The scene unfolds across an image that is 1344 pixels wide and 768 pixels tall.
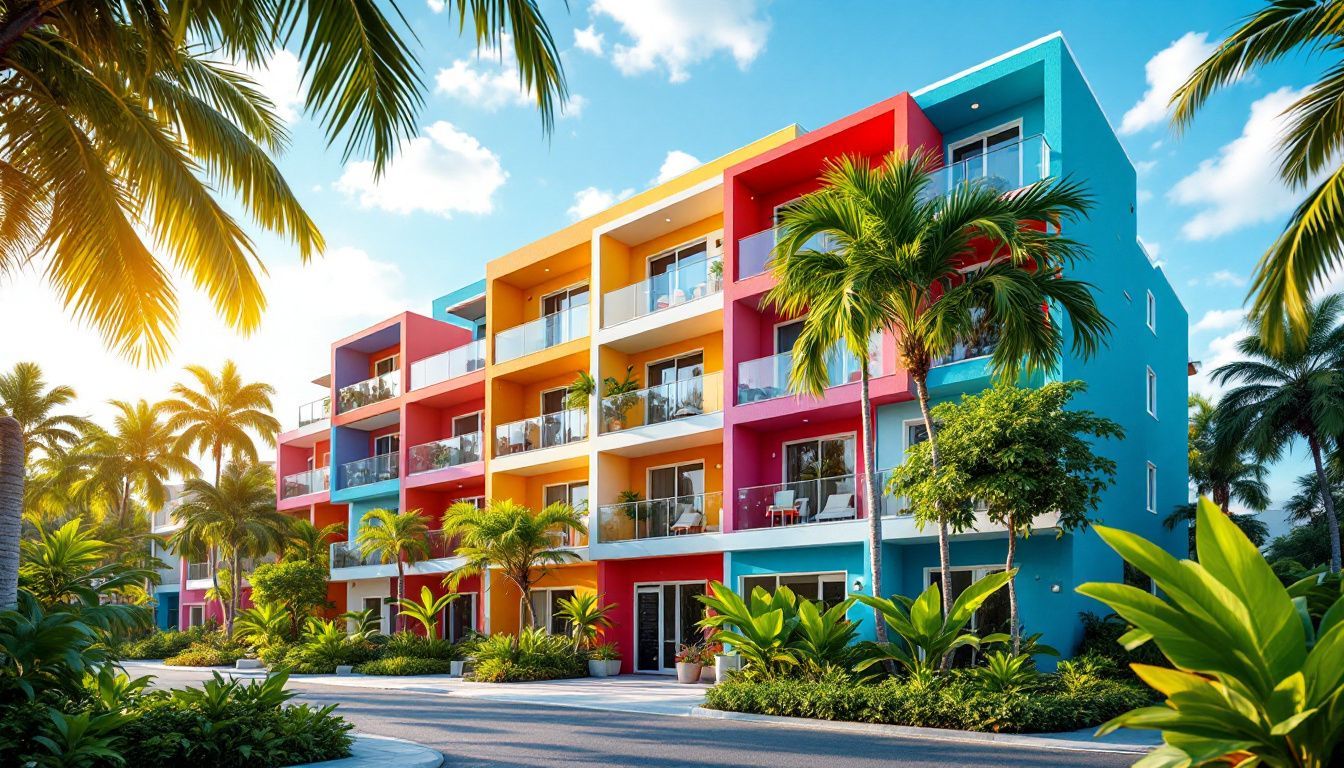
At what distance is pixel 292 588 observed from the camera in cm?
3269

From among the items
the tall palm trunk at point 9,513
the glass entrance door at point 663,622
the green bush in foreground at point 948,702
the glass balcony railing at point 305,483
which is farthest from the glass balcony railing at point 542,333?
the tall palm trunk at point 9,513

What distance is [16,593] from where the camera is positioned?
343 inches

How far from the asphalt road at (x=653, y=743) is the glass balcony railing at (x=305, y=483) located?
2392 cm

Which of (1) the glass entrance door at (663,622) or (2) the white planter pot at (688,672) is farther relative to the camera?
(1) the glass entrance door at (663,622)

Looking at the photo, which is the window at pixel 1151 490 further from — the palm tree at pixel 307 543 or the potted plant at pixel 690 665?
the palm tree at pixel 307 543

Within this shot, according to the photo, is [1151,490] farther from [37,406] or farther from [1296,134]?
[37,406]

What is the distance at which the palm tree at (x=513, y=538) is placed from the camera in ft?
78.3

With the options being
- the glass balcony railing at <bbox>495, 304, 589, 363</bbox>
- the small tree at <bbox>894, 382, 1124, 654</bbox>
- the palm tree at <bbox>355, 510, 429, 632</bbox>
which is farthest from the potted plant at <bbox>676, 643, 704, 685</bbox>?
the palm tree at <bbox>355, 510, 429, 632</bbox>

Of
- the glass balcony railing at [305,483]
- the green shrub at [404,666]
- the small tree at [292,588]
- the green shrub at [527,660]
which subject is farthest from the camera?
the glass balcony railing at [305,483]

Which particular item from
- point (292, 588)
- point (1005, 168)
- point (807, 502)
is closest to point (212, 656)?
point (292, 588)

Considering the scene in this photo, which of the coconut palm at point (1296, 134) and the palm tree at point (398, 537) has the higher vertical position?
→ the coconut palm at point (1296, 134)

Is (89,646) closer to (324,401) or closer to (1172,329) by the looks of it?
(1172,329)

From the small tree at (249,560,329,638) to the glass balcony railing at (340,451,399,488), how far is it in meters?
3.48

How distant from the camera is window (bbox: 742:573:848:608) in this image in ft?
69.7
